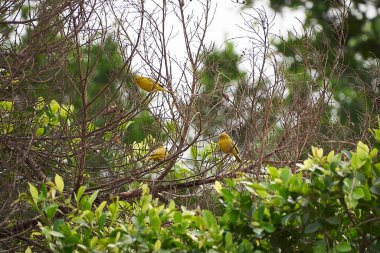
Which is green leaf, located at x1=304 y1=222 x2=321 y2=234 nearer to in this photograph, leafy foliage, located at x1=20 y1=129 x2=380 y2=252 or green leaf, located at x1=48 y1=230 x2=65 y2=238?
leafy foliage, located at x1=20 y1=129 x2=380 y2=252

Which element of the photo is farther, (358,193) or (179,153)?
(179,153)

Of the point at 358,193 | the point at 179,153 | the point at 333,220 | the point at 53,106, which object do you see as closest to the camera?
the point at 358,193

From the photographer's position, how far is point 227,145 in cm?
604

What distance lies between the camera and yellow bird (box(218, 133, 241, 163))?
237 inches

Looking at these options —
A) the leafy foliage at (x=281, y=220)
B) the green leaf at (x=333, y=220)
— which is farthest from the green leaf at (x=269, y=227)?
the green leaf at (x=333, y=220)

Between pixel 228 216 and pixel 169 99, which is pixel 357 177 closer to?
pixel 228 216

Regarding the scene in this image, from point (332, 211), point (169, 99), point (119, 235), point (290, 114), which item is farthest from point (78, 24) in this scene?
point (332, 211)

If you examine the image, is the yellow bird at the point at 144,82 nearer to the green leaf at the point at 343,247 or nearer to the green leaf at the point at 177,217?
the green leaf at the point at 177,217

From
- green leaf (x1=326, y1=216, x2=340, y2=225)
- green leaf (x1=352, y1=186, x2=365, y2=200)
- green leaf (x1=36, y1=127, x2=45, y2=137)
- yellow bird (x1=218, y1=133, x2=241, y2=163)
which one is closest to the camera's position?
green leaf (x1=352, y1=186, x2=365, y2=200)

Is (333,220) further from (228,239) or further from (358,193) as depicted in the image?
(228,239)

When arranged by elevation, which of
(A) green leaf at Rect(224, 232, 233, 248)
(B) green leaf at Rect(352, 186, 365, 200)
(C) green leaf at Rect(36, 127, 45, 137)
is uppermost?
(C) green leaf at Rect(36, 127, 45, 137)

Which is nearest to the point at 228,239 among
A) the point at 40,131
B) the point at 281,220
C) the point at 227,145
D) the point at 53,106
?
the point at 281,220

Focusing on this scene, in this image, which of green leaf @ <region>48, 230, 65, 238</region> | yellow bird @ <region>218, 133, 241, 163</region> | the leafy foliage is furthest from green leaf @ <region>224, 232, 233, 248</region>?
yellow bird @ <region>218, 133, 241, 163</region>

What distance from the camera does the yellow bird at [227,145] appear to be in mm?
6012
